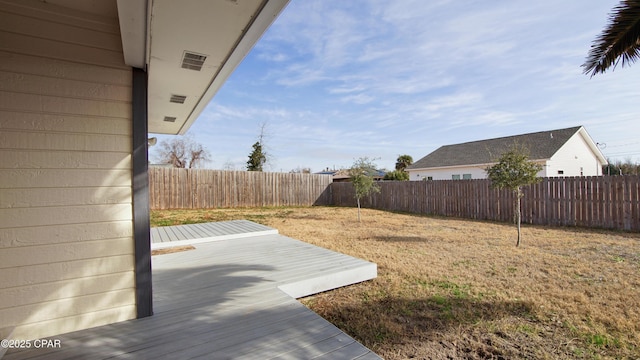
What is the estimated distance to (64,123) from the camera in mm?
1973

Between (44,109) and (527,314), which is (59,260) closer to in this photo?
(44,109)

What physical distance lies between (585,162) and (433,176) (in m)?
8.44

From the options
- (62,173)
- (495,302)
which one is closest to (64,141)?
(62,173)

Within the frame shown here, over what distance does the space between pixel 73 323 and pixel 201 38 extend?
232 cm

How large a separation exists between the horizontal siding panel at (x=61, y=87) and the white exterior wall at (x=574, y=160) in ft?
59.2

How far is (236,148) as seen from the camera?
21938 millimetres

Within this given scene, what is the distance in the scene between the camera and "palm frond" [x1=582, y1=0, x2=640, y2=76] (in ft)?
10.8

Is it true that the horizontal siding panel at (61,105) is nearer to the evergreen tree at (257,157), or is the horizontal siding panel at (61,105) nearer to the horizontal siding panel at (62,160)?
the horizontal siding panel at (62,160)

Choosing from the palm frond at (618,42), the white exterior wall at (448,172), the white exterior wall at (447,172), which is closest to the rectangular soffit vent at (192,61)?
the palm frond at (618,42)

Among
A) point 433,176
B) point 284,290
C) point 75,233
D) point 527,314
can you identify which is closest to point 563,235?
point 527,314

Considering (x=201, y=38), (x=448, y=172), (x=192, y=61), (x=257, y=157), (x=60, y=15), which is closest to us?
(x=60, y=15)

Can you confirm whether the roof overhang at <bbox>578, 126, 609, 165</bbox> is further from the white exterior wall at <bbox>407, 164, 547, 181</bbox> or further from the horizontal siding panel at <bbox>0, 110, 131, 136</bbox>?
the horizontal siding panel at <bbox>0, 110, 131, 136</bbox>

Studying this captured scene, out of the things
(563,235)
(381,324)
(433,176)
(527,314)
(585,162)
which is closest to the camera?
(381,324)

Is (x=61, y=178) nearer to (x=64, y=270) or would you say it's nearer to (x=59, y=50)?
(x=64, y=270)
